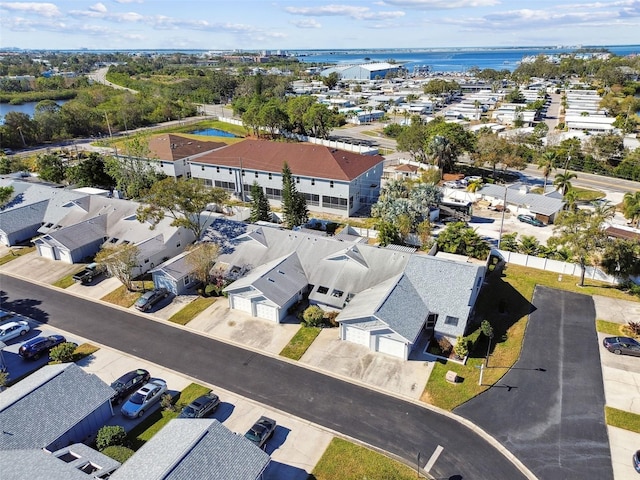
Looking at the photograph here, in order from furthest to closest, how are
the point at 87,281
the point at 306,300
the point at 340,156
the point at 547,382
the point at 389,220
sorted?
1. the point at 340,156
2. the point at 389,220
3. the point at 87,281
4. the point at 306,300
5. the point at 547,382

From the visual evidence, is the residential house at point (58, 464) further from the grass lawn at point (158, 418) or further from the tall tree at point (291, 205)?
the tall tree at point (291, 205)

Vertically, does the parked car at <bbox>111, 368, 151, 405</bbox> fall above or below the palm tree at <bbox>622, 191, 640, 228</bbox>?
below

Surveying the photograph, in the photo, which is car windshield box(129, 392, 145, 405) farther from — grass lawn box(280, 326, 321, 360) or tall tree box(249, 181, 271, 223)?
A: tall tree box(249, 181, 271, 223)

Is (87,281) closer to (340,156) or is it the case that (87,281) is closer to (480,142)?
(340,156)

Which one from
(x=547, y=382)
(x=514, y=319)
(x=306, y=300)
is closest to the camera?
(x=547, y=382)

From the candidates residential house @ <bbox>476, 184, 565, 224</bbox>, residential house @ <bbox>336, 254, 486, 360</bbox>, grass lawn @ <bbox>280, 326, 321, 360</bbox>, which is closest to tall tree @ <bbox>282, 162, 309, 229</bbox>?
residential house @ <bbox>336, 254, 486, 360</bbox>

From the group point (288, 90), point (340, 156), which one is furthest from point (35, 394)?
point (288, 90)

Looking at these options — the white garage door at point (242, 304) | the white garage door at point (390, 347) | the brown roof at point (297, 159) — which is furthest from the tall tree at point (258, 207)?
the white garage door at point (390, 347)
